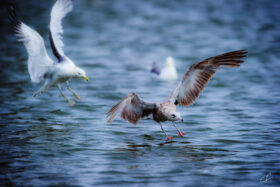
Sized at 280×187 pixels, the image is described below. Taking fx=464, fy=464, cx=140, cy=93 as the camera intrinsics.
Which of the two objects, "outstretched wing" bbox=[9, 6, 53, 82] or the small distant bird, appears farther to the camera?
the small distant bird

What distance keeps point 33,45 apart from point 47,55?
0.41m

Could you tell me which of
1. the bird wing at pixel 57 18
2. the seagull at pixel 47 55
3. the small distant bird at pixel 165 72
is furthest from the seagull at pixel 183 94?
the small distant bird at pixel 165 72

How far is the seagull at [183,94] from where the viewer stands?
7.96 meters

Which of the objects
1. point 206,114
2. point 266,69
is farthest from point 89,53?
point 206,114

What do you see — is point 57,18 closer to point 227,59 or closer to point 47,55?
point 47,55

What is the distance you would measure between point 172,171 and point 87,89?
652 cm

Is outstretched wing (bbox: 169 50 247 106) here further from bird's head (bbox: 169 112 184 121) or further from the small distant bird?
the small distant bird

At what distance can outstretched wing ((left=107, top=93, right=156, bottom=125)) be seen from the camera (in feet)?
25.9

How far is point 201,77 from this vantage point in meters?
8.14

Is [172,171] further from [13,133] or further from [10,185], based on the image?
[13,133]

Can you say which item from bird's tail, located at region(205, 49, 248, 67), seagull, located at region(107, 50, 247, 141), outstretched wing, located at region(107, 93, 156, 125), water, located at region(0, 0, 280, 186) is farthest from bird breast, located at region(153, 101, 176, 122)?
bird's tail, located at region(205, 49, 248, 67)

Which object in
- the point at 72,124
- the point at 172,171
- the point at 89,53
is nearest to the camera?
the point at 172,171

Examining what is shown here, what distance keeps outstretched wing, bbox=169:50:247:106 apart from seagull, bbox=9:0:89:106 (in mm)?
2218
